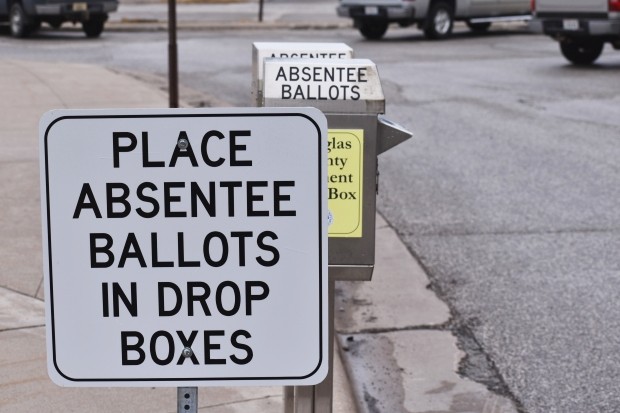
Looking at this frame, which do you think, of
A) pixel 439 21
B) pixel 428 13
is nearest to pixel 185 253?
pixel 428 13

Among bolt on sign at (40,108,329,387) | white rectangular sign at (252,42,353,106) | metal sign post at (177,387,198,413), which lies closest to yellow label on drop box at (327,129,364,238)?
white rectangular sign at (252,42,353,106)

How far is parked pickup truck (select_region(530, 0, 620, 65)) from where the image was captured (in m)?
16.8

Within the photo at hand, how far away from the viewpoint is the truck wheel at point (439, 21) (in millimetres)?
23156

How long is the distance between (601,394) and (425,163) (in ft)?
17.8

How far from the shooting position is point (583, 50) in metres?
18.2

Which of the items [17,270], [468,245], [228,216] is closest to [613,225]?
A: [468,245]

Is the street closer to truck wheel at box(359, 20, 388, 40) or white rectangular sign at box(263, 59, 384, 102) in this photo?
white rectangular sign at box(263, 59, 384, 102)

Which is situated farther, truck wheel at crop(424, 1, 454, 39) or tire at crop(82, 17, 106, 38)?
tire at crop(82, 17, 106, 38)

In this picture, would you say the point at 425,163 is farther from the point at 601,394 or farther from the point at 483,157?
the point at 601,394

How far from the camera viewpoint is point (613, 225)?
26.0 ft

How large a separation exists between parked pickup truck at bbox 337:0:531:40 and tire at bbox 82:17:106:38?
4.99 metres

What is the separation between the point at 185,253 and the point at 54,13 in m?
21.3

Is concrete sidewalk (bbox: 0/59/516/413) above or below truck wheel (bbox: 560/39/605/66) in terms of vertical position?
above

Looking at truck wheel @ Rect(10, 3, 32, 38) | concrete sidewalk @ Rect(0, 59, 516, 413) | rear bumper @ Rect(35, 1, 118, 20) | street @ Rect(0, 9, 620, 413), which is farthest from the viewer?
truck wheel @ Rect(10, 3, 32, 38)
